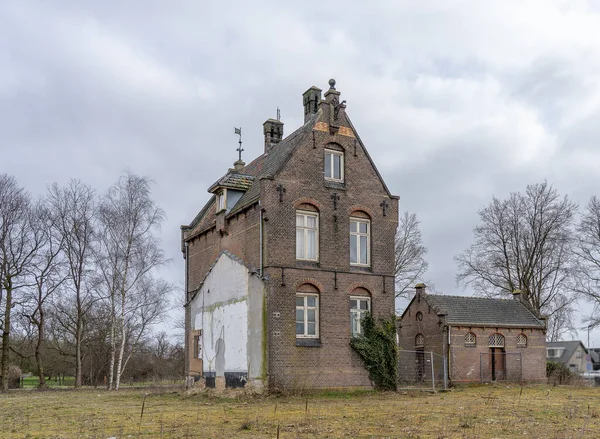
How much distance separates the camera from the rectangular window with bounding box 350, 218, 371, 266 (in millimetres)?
27734

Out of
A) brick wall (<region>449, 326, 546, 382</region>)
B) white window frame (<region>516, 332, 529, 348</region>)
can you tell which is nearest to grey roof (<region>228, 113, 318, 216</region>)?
brick wall (<region>449, 326, 546, 382</region>)

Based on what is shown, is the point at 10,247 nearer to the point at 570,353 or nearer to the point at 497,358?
the point at 497,358

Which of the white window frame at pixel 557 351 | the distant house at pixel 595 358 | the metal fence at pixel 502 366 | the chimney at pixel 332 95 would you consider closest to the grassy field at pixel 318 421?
the chimney at pixel 332 95

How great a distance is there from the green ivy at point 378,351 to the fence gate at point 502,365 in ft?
47.3

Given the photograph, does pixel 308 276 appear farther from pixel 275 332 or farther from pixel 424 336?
pixel 424 336

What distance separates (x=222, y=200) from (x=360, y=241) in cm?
661

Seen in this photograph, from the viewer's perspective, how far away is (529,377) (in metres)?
40.4

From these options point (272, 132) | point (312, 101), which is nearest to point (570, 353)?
point (272, 132)

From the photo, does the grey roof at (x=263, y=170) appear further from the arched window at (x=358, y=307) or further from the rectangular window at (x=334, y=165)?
the arched window at (x=358, y=307)

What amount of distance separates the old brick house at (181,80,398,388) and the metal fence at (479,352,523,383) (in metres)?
14.6

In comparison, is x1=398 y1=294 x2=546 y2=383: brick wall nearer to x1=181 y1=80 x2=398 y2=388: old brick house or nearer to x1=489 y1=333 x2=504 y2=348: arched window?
x1=489 y1=333 x2=504 y2=348: arched window

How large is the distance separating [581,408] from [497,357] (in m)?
21.0

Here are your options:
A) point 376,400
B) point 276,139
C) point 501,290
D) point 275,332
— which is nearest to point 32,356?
point 276,139

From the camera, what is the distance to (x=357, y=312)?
27.2 meters
